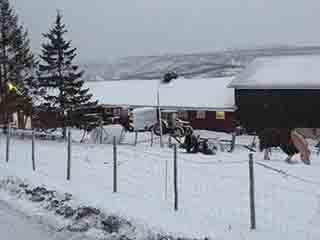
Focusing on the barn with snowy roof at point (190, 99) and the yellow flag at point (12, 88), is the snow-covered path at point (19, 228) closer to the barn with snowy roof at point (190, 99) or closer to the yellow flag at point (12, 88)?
the yellow flag at point (12, 88)

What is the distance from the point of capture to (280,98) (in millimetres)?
41781

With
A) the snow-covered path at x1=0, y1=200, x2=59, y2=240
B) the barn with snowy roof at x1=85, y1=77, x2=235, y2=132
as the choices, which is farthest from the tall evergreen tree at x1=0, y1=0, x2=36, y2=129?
the snow-covered path at x1=0, y1=200, x2=59, y2=240

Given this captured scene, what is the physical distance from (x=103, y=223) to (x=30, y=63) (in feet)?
91.2

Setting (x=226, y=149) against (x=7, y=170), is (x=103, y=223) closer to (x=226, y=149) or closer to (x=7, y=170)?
(x=7, y=170)

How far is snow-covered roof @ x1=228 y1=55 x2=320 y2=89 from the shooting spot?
41.3m

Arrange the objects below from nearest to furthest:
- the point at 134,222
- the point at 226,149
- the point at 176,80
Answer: the point at 134,222 < the point at 226,149 < the point at 176,80

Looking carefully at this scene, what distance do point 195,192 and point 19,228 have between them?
3970mm

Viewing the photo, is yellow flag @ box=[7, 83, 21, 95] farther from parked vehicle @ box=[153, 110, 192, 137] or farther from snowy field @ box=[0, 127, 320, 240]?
snowy field @ box=[0, 127, 320, 240]

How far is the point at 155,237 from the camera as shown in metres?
8.12

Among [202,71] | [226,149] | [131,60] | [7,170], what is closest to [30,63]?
[226,149]

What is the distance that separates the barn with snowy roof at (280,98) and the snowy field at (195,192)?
1024 inches

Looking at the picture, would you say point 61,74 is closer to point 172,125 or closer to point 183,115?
point 172,125

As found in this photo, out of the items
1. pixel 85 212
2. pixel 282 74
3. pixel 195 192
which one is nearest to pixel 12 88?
pixel 282 74

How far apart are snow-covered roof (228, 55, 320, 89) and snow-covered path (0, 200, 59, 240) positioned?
3382 cm
